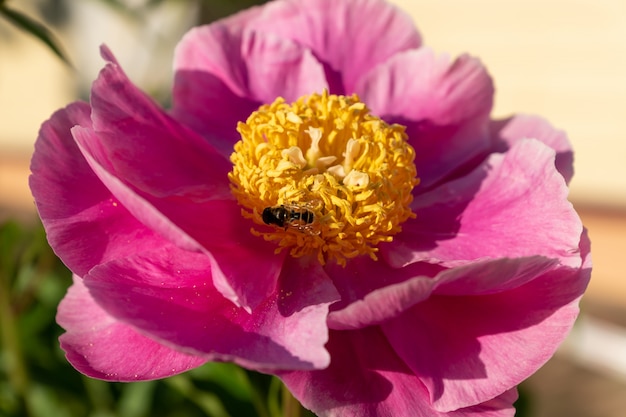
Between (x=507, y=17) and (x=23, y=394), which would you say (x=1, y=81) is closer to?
(x=507, y=17)

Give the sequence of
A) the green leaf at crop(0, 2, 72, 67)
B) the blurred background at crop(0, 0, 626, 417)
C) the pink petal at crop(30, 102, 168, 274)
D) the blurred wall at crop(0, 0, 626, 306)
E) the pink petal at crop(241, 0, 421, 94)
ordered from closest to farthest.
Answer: the pink petal at crop(30, 102, 168, 274) → the green leaf at crop(0, 2, 72, 67) → the pink petal at crop(241, 0, 421, 94) → the blurred background at crop(0, 0, 626, 417) → the blurred wall at crop(0, 0, 626, 306)

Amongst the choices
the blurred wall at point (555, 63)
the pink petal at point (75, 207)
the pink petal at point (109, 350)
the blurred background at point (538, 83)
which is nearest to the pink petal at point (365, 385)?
the pink petal at point (109, 350)

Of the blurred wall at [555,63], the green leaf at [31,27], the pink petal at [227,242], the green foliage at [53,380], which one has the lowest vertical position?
the blurred wall at [555,63]

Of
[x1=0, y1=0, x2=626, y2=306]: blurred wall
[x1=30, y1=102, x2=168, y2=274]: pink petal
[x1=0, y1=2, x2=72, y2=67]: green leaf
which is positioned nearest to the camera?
[x1=30, y1=102, x2=168, y2=274]: pink petal

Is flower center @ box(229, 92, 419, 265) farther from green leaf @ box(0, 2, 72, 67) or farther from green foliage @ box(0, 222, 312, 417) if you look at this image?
green foliage @ box(0, 222, 312, 417)

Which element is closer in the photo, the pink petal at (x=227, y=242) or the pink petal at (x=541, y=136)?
the pink petal at (x=227, y=242)

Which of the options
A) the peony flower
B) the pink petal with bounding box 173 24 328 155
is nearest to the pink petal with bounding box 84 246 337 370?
the peony flower

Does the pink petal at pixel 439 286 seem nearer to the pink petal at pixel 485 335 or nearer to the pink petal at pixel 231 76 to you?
the pink petal at pixel 485 335
